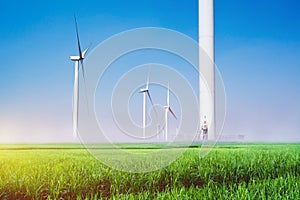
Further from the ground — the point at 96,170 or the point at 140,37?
the point at 140,37

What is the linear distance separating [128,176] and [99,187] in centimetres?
51

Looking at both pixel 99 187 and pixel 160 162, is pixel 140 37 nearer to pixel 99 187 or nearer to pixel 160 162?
pixel 160 162

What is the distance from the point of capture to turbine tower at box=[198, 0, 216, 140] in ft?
51.1

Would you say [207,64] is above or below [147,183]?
above

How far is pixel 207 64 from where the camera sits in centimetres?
1562

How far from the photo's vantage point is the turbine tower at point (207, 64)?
15.6 meters

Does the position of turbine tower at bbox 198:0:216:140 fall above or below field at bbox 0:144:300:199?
above

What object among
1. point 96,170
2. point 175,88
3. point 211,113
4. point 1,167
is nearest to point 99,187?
point 96,170

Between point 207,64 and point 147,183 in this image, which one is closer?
point 147,183

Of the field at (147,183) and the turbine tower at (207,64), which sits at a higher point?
the turbine tower at (207,64)

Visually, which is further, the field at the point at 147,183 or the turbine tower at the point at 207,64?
the turbine tower at the point at 207,64

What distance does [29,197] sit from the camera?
527 cm

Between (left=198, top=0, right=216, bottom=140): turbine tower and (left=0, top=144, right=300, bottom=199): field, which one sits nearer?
(left=0, top=144, right=300, bottom=199): field

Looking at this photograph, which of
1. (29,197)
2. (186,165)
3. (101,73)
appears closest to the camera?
(29,197)
